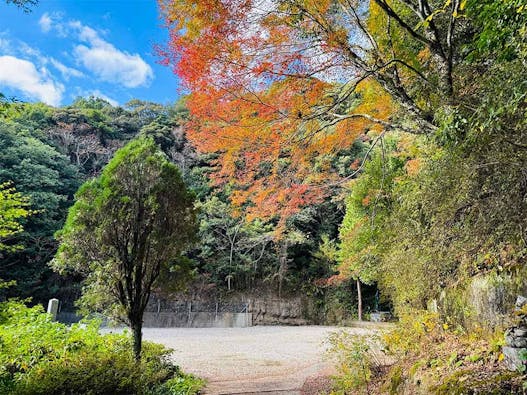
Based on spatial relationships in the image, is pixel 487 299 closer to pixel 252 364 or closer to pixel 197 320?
pixel 252 364

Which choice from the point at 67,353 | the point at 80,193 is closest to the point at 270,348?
the point at 67,353

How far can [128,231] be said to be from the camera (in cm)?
451

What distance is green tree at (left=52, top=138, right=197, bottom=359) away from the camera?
428cm

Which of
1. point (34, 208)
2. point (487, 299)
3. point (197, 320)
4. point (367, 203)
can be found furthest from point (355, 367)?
point (34, 208)

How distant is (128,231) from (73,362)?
162 cm

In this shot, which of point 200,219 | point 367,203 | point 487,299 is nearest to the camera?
point 487,299

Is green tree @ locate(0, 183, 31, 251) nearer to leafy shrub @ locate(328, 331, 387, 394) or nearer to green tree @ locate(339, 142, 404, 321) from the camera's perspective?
leafy shrub @ locate(328, 331, 387, 394)

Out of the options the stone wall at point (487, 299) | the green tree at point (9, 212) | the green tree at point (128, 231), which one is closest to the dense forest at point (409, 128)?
the stone wall at point (487, 299)

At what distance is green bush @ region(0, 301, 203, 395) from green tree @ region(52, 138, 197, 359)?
473mm

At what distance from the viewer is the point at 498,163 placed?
2.97 metres

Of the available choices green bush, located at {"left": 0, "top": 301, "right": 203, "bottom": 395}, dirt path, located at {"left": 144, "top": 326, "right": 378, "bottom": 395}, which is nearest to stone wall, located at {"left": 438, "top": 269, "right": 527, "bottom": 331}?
dirt path, located at {"left": 144, "top": 326, "right": 378, "bottom": 395}

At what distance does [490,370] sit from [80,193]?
4.78 m

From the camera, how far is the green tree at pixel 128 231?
169 inches

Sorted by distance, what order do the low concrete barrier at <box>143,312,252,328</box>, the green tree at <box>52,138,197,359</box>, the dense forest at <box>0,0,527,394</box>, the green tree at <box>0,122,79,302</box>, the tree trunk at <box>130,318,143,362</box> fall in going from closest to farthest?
the dense forest at <box>0,0,527,394</box>
the green tree at <box>52,138,197,359</box>
the tree trunk at <box>130,318,143,362</box>
the green tree at <box>0,122,79,302</box>
the low concrete barrier at <box>143,312,252,328</box>
